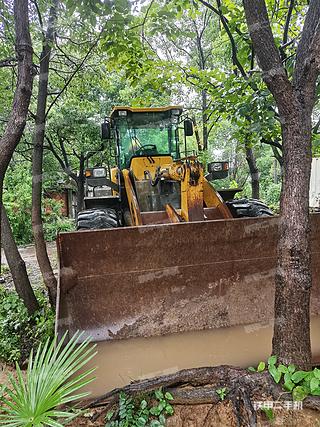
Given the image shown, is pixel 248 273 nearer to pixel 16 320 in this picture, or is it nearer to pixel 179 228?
pixel 179 228

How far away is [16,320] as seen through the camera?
397 centimetres

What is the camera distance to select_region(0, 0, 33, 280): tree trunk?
2.64m

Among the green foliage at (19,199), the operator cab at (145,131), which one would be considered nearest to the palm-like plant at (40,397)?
the operator cab at (145,131)

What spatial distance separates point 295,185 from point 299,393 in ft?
4.27

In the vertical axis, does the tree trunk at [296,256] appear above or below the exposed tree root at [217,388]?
above

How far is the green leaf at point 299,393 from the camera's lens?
2.06m

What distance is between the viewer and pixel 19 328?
3.86m

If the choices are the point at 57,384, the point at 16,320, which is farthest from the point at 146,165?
the point at 57,384

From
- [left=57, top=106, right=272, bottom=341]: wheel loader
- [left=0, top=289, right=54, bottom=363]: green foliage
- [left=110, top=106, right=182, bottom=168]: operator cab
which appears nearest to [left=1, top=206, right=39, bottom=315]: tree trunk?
[left=0, top=289, right=54, bottom=363]: green foliage

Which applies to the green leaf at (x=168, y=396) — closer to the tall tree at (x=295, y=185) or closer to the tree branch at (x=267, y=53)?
the tall tree at (x=295, y=185)

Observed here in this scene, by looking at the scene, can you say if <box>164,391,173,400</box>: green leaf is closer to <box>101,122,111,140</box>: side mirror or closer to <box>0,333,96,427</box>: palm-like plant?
<box>0,333,96,427</box>: palm-like plant

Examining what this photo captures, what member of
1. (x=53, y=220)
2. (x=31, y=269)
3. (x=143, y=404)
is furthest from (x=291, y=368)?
(x=53, y=220)

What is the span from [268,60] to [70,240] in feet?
6.70

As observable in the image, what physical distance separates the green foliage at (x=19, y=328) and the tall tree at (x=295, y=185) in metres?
2.42
